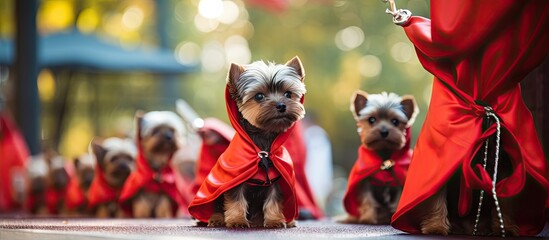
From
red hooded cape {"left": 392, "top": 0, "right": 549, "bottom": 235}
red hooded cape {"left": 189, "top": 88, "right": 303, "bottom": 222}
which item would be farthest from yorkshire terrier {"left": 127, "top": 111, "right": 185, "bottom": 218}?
red hooded cape {"left": 392, "top": 0, "right": 549, "bottom": 235}

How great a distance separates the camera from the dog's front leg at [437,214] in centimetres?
612

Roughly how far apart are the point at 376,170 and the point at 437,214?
1792 mm

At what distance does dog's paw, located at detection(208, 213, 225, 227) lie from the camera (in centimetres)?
708

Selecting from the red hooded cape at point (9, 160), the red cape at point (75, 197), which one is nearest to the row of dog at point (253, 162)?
the red cape at point (75, 197)

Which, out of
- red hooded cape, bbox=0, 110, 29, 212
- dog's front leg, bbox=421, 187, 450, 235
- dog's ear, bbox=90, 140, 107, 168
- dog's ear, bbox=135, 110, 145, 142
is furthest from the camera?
red hooded cape, bbox=0, 110, 29, 212

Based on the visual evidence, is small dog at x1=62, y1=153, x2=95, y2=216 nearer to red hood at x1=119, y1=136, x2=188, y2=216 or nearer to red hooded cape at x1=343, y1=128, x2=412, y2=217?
red hood at x1=119, y1=136, x2=188, y2=216

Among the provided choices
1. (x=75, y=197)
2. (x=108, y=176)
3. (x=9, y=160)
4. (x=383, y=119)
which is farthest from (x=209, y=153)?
(x=9, y=160)

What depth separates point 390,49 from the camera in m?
24.7

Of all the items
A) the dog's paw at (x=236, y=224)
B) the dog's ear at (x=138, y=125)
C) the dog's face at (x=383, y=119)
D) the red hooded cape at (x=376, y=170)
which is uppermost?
the dog's face at (x=383, y=119)

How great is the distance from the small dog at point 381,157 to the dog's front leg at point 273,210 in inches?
47.0

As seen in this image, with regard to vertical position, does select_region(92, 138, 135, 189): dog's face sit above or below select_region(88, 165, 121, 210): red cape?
above

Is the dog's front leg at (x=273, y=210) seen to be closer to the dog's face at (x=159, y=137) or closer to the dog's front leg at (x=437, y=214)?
the dog's front leg at (x=437, y=214)

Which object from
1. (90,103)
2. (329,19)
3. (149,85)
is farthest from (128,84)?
(329,19)

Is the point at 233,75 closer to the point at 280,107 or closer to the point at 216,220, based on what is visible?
the point at 280,107
